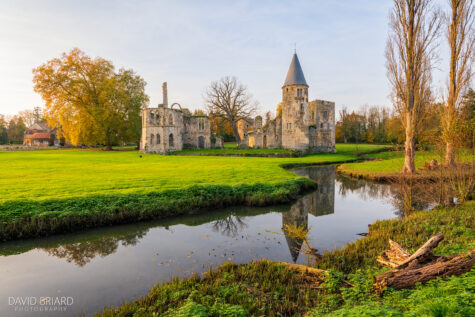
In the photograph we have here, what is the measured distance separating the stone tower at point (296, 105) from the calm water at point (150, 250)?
2598 centimetres

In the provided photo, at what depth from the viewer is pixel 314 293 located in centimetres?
445

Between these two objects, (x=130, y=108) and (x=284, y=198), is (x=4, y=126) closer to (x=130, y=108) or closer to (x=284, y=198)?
(x=130, y=108)

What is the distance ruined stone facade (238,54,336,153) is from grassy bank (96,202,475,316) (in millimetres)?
30943

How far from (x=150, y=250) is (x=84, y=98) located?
39981 millimetres

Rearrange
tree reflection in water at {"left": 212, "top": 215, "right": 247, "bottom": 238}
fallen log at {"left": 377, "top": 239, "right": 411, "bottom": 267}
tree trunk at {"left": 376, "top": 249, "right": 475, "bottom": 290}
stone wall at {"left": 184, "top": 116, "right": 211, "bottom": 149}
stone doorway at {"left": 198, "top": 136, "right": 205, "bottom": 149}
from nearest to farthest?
tree trunk at {"left": 376, "top": 249, "right": 475, "bottom": 290} → fallen log at {"left": 377, "top": 239, "right": 411, "bottom": 267} → tree reflection in water at {"left": 212, "top": 215, "right": 247, "bottom": 238} → stone wall at {"left": 184, "top": 116, "right": 211, "bottom": 149} → stone doorway at {"left": 198, "top": 136, "right": 205, "bottom": 149}

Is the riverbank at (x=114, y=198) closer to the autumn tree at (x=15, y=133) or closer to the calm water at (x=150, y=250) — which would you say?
the calm water at (x=150, y=250)

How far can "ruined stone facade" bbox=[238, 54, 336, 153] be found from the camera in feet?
120

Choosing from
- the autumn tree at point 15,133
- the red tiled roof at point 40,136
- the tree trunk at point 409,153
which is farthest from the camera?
the autumn tree at point 15,133

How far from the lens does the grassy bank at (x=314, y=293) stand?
122 inches

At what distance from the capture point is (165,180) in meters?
13.4

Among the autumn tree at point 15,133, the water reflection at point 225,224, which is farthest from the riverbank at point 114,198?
the autumn tree at point 15,133

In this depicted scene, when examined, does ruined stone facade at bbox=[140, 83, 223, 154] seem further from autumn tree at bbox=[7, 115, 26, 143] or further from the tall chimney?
autumn tree at bbox=[7, 115, 26, 143]

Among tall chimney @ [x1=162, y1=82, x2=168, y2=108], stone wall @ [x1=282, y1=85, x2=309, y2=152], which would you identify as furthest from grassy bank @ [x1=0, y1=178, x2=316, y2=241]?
tall chimney @ [x1=162, y1=82, x2=168, y2=108]

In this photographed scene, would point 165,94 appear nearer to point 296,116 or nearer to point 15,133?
point 296,116
